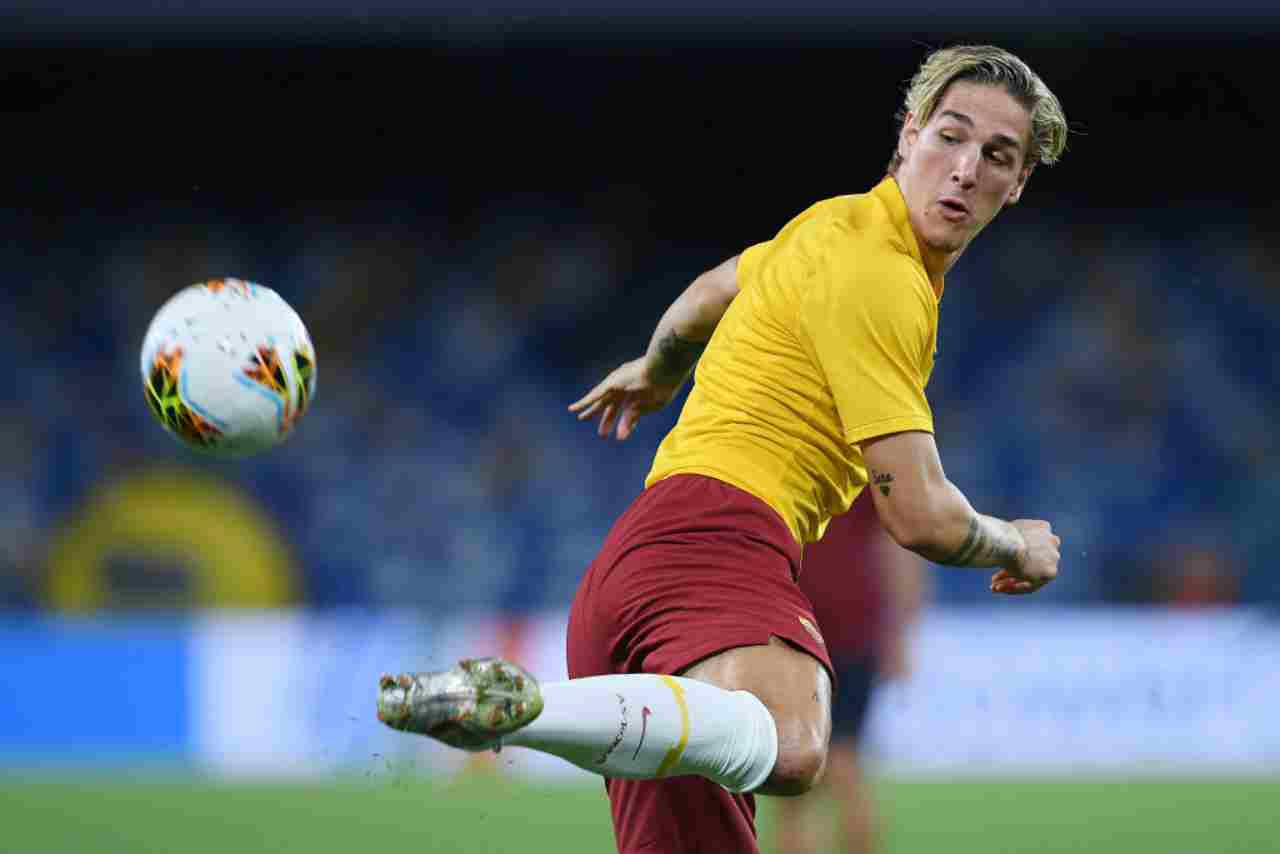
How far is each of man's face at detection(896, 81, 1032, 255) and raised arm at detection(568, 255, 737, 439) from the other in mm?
569

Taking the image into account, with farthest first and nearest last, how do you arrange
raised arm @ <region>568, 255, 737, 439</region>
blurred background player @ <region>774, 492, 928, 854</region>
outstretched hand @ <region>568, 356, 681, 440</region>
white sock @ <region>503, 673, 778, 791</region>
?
1. blurred background player @ <region>774, 492, 928, 854</region>
2. outstretched hand @ <region>568, 356, 681, 440</region>
3. raised arm @ <region>568, 255, 737, 439</region>
4. white sock @ <region>503, 673, 778, 791</region>

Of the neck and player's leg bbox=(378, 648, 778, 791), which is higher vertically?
the neck

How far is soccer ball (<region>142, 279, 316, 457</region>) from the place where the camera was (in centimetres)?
371

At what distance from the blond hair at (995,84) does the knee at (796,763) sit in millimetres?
1354

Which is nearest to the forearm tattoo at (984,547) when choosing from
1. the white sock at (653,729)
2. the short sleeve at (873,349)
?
the short sleeve at (873,349)

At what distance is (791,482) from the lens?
3.67 m

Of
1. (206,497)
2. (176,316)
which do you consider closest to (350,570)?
(206,497)

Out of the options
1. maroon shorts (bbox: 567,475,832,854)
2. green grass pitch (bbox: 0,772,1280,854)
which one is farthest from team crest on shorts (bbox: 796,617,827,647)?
green grass pitch (bbox: 0,772,1280,854)

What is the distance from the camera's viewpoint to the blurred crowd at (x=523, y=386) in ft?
45.9

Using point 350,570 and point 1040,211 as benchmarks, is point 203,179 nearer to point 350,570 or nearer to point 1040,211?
point 350,570

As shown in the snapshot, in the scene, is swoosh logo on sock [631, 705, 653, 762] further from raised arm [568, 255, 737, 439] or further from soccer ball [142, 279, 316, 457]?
raised arm [568, 255, 737, 439]

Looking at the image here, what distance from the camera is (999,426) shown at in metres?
14.8

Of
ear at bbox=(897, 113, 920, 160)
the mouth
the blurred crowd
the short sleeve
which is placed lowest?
the short sleeve

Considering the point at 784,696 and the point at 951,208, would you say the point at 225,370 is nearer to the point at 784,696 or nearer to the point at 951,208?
the point at 784,696
